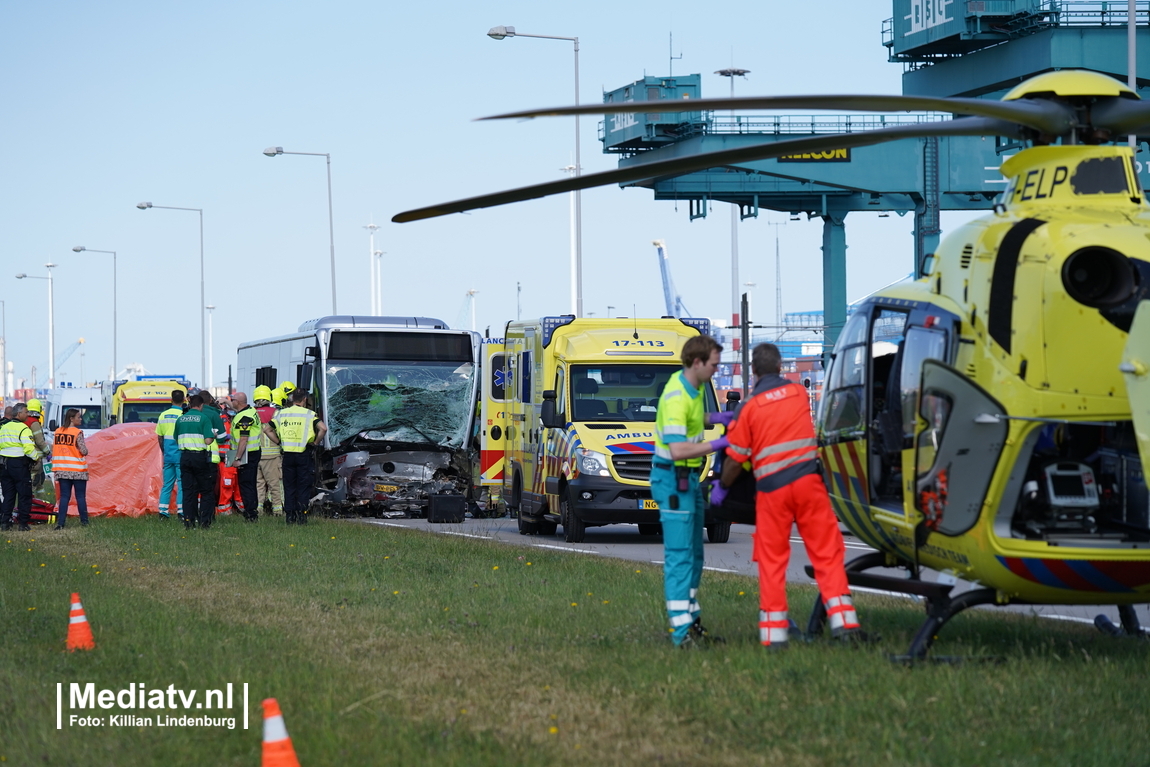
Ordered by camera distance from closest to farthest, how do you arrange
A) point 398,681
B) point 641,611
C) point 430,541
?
point 398,681 < point 641,611 < point 430,541

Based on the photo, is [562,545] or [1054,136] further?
[562,545]

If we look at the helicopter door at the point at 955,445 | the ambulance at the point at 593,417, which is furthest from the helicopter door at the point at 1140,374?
the ambulance at the point at 593,417

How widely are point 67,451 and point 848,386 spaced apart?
1491cm

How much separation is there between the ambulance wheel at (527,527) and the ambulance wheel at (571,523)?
2030 millimetres

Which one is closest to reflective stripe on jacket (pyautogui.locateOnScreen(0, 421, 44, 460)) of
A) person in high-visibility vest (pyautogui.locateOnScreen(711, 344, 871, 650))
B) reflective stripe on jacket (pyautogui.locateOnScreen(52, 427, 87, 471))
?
reflective stripe on jacket (pyautogui.locateOnScreen(52, 427, 87, 471))

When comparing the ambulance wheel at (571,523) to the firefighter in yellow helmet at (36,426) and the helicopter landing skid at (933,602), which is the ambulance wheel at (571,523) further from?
the helicopter landing skid at (933,602)

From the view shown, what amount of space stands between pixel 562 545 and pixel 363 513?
758 centimetres

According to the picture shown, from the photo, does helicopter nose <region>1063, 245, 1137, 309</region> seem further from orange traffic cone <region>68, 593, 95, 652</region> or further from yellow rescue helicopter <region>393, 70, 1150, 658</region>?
orange traffic cone <region>68, 593, 95, 652</region>

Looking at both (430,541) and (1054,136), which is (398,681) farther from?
(430,541)

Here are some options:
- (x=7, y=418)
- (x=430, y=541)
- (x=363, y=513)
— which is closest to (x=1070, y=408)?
(x=430, y=541)

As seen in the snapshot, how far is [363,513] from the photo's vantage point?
25266 millimetres

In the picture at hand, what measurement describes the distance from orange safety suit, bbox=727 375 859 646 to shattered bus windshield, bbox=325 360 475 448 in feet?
51.3

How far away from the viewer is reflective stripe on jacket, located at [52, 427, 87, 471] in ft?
69.8

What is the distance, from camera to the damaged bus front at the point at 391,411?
78.2 feet
